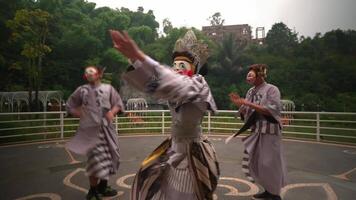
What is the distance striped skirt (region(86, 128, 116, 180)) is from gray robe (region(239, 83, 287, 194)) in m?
1.75

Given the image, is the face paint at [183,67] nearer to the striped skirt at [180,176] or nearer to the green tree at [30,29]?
the striped skirt at [180,176]

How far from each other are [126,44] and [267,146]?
265 cm

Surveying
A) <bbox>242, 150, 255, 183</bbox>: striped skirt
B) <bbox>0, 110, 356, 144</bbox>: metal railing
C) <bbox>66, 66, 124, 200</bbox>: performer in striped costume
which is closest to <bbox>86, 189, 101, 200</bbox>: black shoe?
<bbox>66, 66, 124, 200</bbox>: performer in striped costume

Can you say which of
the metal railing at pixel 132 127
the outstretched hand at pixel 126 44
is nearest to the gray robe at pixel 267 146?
the metal railing at pixel 132 127

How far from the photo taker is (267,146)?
3846 mm

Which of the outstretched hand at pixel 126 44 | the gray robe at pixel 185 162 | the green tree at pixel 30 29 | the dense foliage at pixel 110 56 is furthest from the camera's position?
the dense foliage at pixel 110 56

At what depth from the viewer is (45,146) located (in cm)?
847

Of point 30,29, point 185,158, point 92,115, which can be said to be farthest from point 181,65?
point 30,29

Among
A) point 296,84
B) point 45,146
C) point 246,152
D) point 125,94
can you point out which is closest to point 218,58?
point 296,84

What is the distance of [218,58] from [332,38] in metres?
11.7

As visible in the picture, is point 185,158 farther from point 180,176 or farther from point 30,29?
point 30,29

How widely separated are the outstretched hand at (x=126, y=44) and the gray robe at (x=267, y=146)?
230 cm

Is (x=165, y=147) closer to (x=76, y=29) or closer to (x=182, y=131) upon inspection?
(x=182, y=131)

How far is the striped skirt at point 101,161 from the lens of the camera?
357cm
